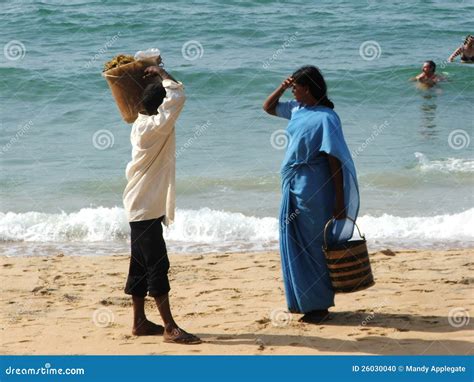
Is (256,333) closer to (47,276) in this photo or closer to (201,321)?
(201,321)

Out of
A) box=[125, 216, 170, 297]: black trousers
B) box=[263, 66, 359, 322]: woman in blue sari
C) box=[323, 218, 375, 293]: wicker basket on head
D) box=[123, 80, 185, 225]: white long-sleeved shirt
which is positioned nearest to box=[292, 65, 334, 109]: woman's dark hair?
box=[263, 66, 359, 322]: woman in blue sari

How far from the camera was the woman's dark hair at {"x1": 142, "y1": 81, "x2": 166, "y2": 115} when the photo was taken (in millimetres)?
5297

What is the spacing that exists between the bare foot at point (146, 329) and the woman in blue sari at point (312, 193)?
2.77 feet

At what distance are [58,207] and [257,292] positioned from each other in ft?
14.1

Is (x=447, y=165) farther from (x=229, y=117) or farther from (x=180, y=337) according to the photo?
(x=180, y=337)

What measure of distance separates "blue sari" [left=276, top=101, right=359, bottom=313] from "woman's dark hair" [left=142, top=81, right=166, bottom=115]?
0.86 meters

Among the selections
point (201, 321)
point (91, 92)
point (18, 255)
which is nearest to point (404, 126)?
point (91, 92)

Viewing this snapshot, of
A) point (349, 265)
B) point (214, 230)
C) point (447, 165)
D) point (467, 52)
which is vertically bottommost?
point (214, 230)

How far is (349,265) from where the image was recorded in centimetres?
547

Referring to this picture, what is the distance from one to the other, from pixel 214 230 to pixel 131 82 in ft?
13.2

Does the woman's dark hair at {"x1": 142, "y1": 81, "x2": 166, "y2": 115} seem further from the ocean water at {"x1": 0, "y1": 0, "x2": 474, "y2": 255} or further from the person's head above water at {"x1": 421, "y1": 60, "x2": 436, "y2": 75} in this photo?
the person's head above water at {"x1": 421, "y1": 60, "x2": 436, "y2": 75}

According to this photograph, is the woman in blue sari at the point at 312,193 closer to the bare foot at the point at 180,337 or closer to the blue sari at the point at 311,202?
the blue sari at the point at 311,202

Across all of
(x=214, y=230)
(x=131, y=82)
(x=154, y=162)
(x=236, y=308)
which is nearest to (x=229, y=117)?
(x=214, y=230)

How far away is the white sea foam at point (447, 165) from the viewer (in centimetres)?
1147
